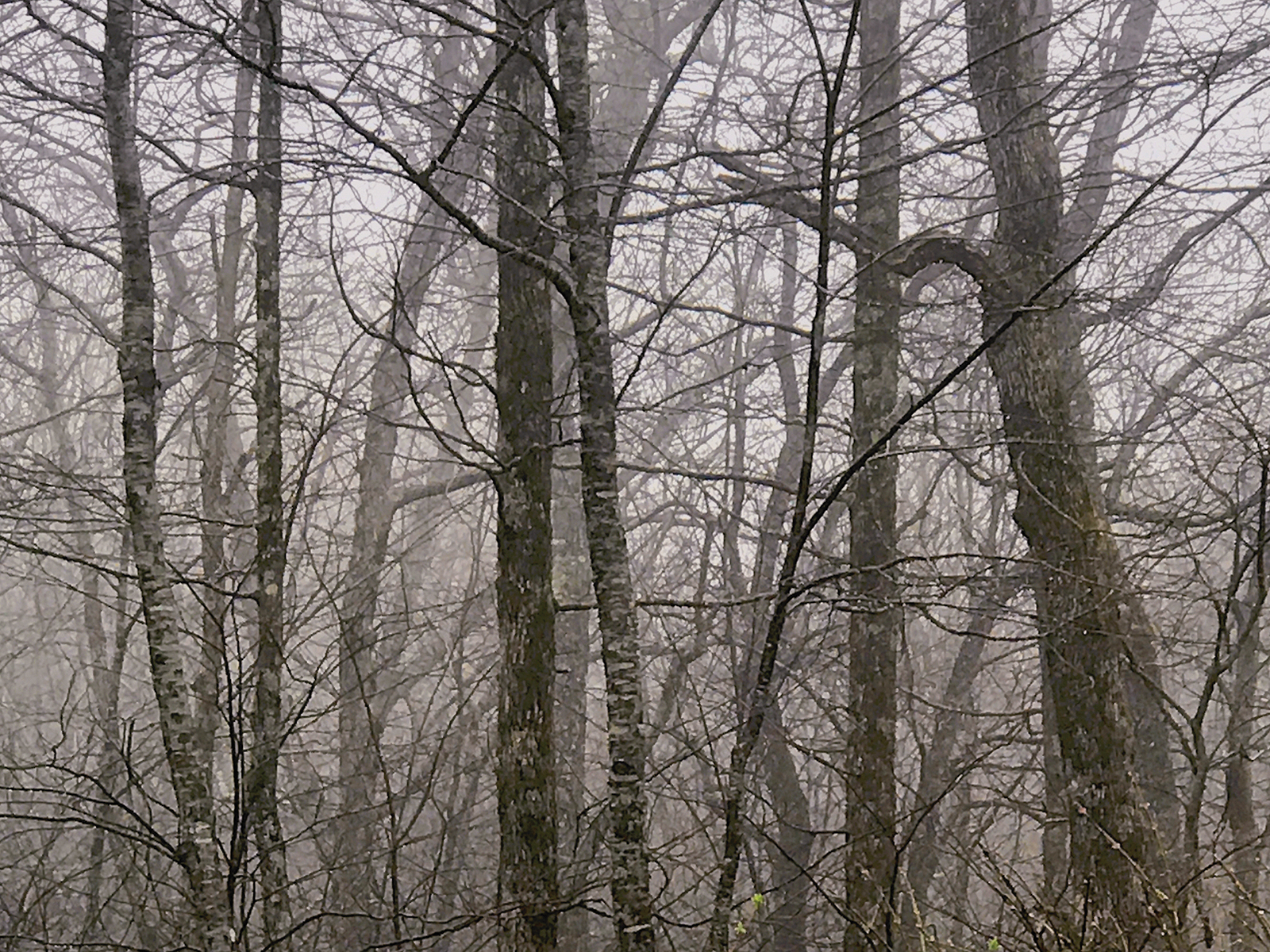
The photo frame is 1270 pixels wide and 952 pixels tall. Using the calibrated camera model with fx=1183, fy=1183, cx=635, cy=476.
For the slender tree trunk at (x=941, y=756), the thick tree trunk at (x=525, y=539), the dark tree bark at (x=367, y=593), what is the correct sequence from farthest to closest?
the slender tree trunk at (x=941, y=756), the dark tree bark at (x=367, y=593), the thick tree trunk at (x=525, y=539)

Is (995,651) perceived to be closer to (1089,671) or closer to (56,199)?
(1089,671)

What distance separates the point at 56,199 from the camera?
1402 cm

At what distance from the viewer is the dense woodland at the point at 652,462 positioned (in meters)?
3.95

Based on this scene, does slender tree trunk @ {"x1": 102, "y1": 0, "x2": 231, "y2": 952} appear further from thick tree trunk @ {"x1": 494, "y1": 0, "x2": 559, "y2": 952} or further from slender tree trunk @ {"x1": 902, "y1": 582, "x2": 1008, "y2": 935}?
slender tree trunk @ {"x1": 902, "y1": 582, "x2": 1008, "y2": 935}

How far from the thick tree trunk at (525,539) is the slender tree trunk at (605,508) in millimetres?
990

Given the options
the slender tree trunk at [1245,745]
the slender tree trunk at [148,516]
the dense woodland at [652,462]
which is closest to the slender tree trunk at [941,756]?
the dense woodland at [652,462]

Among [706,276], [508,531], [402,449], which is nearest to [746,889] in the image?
[706,276]

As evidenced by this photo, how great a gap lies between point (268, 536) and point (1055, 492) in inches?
166

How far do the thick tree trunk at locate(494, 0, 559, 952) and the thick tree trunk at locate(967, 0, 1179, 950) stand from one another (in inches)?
97.2

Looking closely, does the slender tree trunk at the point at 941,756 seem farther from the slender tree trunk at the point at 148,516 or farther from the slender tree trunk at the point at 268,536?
the slender tree trunk at the point at 148,516

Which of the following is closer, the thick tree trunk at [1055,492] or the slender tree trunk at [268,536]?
the slender tree trunk at [268,536]

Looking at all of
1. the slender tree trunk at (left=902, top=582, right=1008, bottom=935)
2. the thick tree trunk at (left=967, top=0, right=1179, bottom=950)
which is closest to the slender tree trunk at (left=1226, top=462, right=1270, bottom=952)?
the thick tree trunk at (left=967, top=0, right=1179, bottom=950)

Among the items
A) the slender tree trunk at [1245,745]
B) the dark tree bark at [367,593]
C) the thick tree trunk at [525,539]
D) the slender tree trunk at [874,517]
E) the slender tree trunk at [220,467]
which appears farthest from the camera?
the dark tree bark at [367,593]

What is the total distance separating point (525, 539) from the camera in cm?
532
